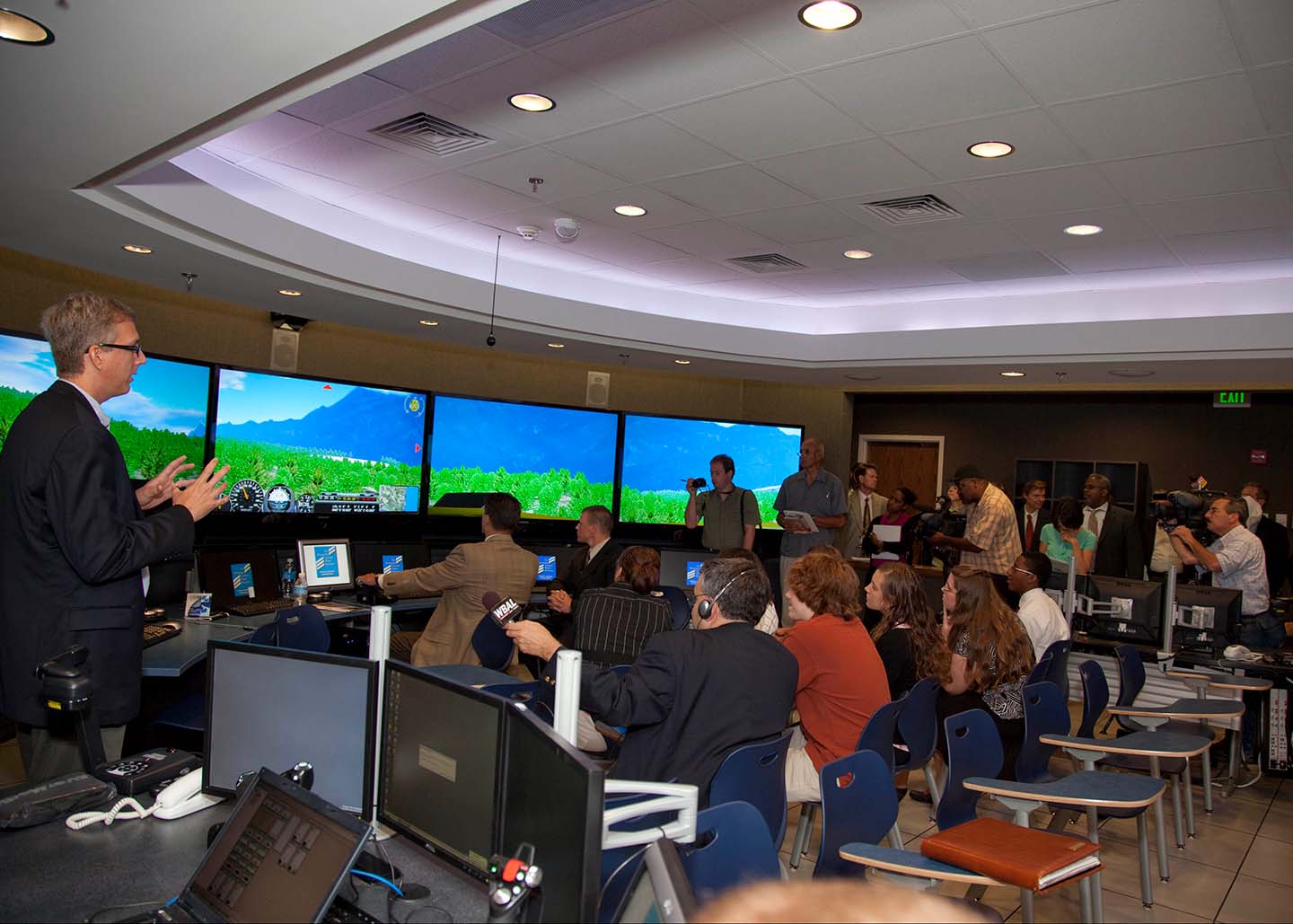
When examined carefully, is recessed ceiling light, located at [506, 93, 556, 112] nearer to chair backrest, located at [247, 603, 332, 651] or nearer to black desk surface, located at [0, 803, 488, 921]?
chair backrest, located at [247, 603, 332, 651]

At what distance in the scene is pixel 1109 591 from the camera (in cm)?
576

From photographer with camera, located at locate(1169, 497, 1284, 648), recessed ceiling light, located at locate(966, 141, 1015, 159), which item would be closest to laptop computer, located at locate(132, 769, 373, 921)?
recessed ceiling light, located at locate(966, 141, 1015, 159)

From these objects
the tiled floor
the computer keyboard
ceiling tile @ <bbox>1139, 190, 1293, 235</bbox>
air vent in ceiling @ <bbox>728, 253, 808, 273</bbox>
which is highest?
air vent in ceiling @ <bbox>728, 253, 808, 273</bbox>

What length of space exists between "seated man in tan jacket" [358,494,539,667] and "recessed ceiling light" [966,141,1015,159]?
290cm

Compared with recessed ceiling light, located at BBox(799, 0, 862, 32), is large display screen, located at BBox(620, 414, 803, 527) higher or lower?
lower

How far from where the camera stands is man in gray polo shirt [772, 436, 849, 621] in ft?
27.4

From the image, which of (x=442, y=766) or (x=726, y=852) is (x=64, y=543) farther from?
(x=726, y=852)

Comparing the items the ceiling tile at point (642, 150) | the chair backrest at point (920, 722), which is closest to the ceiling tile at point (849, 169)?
the ceiling tile at point (642, 150)

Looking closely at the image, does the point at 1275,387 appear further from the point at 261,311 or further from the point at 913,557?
the point at 261,311

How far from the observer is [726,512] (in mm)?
8211

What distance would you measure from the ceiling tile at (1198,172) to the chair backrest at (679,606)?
127 inches

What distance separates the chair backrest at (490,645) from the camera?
4660 mm

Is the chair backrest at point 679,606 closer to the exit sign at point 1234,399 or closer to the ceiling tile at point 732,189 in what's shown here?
the ceiling tile at point 732,189

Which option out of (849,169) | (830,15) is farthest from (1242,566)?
(830,15)
